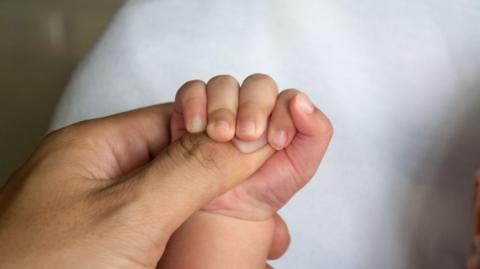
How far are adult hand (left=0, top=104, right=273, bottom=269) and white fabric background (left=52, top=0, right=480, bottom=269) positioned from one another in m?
0.21

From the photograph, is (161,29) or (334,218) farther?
(161,29)

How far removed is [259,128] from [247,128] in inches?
0.5

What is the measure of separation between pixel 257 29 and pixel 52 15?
96 centimetres

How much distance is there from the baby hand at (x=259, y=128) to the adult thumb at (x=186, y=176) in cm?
2

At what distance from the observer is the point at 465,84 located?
30.5 inches

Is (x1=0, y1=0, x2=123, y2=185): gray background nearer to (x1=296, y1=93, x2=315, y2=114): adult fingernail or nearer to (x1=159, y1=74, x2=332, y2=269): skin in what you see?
(x1=159, y1=74, x2=332, y2=269): skin

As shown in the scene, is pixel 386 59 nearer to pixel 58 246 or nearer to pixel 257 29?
pixel 257 29

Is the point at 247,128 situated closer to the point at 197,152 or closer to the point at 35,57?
the point at 197,152

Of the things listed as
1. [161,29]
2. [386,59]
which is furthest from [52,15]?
[386,59]

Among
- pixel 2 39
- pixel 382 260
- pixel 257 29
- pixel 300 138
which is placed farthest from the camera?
pixel 2 39

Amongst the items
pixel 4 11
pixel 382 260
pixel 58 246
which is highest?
pixel 4 11

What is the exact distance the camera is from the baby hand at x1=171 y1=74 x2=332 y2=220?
553 millimetres


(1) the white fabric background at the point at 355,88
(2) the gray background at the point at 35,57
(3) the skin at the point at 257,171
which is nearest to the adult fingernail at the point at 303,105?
(3) the skin at the point at 257,171

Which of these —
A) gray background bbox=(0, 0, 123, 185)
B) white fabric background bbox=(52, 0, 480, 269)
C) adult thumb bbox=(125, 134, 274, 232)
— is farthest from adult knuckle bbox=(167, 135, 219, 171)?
gray background bbox=(0, 0, 123, 185)
